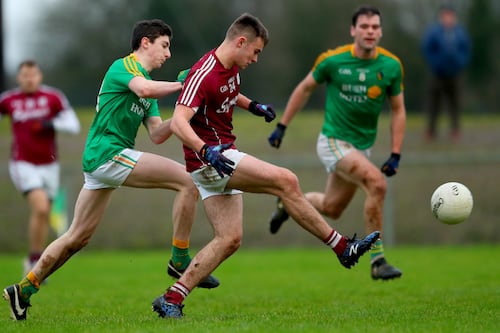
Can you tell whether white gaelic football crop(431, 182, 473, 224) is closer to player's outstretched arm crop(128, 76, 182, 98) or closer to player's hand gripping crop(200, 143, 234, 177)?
player's hand gripping crop(200, 143, 234, 177)

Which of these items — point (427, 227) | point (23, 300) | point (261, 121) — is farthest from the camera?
point (261, 121)

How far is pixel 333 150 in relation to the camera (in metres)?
9.59

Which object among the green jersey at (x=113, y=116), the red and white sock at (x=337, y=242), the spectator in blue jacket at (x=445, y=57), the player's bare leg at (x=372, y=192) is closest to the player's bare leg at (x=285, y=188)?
the red and white sock at (x=337, y=242)

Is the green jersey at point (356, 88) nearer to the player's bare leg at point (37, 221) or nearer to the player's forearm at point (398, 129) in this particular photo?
the player's forearm at point (398, 129)

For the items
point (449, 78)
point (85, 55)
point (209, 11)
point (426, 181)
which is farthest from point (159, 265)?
point (85, 55)

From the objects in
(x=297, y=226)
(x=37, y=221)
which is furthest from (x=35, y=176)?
(x=297, y=226)

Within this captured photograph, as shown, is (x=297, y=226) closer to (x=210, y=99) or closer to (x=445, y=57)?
(x=445, y=57)

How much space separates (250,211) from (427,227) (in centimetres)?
345

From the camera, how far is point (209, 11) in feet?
85.3

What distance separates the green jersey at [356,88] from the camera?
945cm

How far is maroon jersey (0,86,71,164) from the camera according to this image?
11.8 meters

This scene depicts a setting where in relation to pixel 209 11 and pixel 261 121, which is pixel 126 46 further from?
pixel 261 121

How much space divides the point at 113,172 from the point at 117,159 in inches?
4.4

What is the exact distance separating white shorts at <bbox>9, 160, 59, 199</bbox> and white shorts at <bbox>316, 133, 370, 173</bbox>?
3.92 meters
